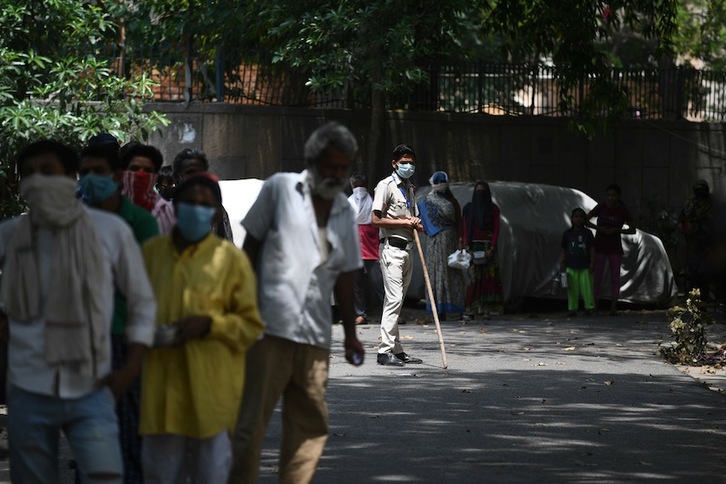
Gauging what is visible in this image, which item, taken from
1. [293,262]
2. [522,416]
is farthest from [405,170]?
[293,262]

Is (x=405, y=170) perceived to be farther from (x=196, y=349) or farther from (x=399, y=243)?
(x=196, y=349)

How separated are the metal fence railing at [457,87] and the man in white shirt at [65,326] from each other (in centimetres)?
1513

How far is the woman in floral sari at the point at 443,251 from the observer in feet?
59.3

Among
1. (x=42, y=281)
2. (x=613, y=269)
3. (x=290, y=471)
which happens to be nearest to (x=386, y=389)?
(x=290, y=471)

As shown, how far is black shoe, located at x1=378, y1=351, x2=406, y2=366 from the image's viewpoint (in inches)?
526

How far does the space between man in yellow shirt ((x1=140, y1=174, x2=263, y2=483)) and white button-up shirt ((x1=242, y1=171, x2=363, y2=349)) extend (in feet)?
1.92

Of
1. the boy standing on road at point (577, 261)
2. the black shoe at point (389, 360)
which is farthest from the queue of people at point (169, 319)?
the boy standing on road at point (577, 261)

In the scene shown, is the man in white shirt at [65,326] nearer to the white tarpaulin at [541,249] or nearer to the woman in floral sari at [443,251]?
the woman in floral sari at [443,251]

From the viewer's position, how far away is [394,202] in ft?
43.7

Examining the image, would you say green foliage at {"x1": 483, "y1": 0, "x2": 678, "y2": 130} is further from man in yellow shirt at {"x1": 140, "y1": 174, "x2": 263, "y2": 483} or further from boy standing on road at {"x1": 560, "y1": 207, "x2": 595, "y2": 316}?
man in yellow shirt at {"x1": 140, "y1": 174, "x2": 263, "y2": 483}

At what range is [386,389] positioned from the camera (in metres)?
11.8

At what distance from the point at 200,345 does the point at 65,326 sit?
Answer: 57 centimetres

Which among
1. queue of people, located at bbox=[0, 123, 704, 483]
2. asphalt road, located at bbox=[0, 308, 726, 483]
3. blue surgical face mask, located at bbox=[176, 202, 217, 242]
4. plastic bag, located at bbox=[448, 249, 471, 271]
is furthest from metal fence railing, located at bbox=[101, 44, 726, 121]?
blue surgical face mask, located at bbox=[176, 202, 217, 242]

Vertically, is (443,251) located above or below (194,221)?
below
